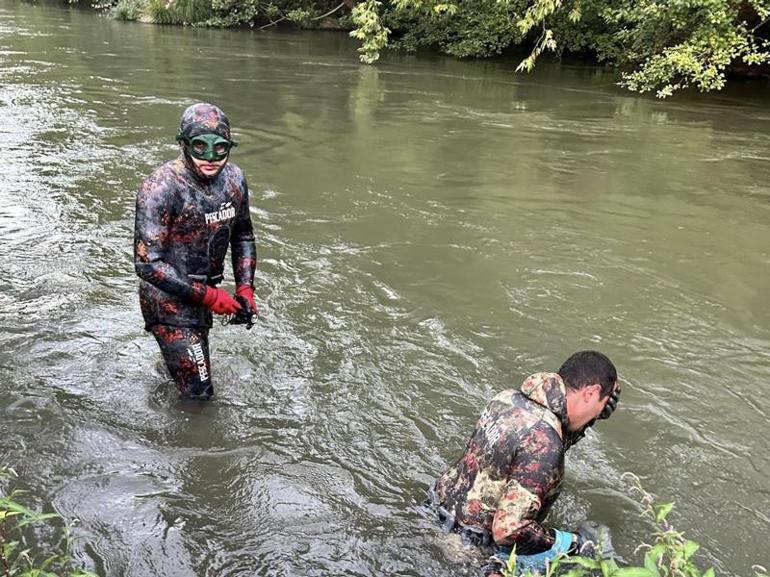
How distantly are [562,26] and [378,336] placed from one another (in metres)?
19.9

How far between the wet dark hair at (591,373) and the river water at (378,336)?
1053mm

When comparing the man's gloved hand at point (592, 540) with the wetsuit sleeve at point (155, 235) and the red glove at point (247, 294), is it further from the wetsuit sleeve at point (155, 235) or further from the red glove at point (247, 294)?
the wetsuit sleeve at point (155, 235)

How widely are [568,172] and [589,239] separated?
2.88 metres

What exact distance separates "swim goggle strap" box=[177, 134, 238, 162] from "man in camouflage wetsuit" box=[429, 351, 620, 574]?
2.03 metres

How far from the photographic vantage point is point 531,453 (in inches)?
114

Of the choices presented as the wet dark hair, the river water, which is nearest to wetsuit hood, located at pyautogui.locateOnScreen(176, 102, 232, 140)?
the river water

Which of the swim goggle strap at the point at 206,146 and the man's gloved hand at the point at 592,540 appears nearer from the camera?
the man's gloved hand at the point at 592,540

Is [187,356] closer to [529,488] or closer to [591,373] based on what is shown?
[529,488]

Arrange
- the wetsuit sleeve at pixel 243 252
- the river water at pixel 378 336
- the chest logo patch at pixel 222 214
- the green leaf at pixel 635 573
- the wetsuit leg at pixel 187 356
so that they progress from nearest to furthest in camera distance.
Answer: the green leaf at pixel 635 573 → the river water at pixel 378 336 → the chest logo patch at pixel 222 214 → the wetsuit leg at pixel 187 356 → the wetsuit sleeve at pixel 243 252

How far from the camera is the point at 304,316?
6.11m

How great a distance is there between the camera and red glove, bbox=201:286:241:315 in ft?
12.9

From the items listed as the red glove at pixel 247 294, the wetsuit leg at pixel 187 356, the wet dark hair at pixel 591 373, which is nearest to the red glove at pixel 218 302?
the red glove at pixel 247 294

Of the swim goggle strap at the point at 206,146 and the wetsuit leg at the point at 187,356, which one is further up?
the swim goggle strap at the point at 206,146

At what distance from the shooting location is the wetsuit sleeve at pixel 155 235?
12.5ft
